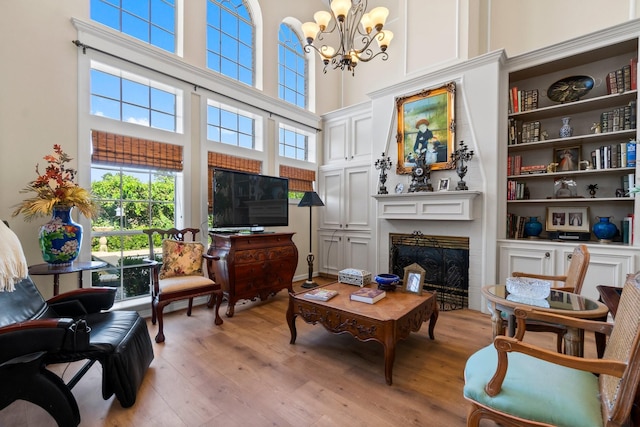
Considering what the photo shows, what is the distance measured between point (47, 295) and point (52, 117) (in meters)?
1.59

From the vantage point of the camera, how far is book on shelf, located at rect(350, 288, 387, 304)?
7.55 feet

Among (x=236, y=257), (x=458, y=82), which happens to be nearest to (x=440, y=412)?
(x=236, y=257)

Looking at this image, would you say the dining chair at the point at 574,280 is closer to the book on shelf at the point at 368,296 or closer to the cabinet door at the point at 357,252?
the book on shelf at the point at 368,296

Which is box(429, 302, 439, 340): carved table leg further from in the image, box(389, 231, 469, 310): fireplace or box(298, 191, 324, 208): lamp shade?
box(298, 191, 324, 208): lamp shade

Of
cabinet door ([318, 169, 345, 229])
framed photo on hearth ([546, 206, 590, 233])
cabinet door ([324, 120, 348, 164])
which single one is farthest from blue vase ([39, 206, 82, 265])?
framed photo on hearth ([546, 206, 590, 233])

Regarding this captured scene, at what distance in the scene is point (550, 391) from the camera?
3.72 ft

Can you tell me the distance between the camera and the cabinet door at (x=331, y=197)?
491cm

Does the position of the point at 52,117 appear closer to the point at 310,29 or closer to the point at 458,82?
the point at 310,29

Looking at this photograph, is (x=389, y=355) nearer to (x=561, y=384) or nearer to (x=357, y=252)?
(x=561, y=384)

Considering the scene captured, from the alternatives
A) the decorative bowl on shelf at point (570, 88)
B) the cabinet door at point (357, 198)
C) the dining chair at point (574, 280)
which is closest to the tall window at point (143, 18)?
the cabinet door at point (357, 198)

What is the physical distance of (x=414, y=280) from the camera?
2553 millimetres

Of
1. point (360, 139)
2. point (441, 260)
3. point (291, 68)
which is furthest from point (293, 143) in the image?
point (441, 260)

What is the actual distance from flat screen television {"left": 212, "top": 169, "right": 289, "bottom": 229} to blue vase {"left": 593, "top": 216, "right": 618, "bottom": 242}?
3.61 m

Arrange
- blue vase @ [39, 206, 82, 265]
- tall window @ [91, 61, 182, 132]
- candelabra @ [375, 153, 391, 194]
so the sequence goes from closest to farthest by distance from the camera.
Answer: blue vase @ [39, 206, 82, 265], tall window @ [91, 61, 182, 132], candelabra @ [375, 153, 391, 194]
